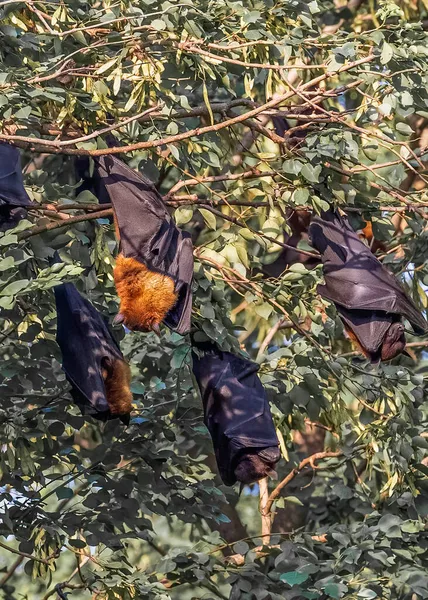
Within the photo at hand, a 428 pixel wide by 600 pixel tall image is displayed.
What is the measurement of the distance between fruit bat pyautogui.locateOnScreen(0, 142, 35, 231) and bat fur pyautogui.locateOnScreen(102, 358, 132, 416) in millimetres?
805

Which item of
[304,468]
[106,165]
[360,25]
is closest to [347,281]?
[106,165]

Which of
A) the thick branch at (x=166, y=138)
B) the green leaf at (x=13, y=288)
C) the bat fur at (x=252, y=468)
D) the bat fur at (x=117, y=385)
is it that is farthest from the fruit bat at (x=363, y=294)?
the green leaf at (x=13, y=288)

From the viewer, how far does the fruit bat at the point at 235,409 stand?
4.92 meters

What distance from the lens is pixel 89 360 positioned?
476cm

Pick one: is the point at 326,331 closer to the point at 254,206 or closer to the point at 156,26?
the point at 254,206

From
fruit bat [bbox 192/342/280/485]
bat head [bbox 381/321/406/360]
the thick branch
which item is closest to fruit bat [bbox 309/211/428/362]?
bat head [bbox 381/321/406/360]

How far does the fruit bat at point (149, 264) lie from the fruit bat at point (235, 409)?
48 cm

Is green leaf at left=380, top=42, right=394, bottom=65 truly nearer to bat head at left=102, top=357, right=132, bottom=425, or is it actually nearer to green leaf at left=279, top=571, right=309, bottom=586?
bat head at left=102, top=357, right=132, bottom=425

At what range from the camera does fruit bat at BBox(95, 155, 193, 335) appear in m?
4.43

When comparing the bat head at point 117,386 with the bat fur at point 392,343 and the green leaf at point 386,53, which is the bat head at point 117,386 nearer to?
the bat fur at point 392,343

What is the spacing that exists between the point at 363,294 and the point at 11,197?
5.00 ft

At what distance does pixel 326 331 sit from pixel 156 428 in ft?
2.99

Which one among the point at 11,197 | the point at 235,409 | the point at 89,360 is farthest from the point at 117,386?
the point at 11,197

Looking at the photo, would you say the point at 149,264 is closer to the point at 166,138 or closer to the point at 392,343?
the point at 166,138
